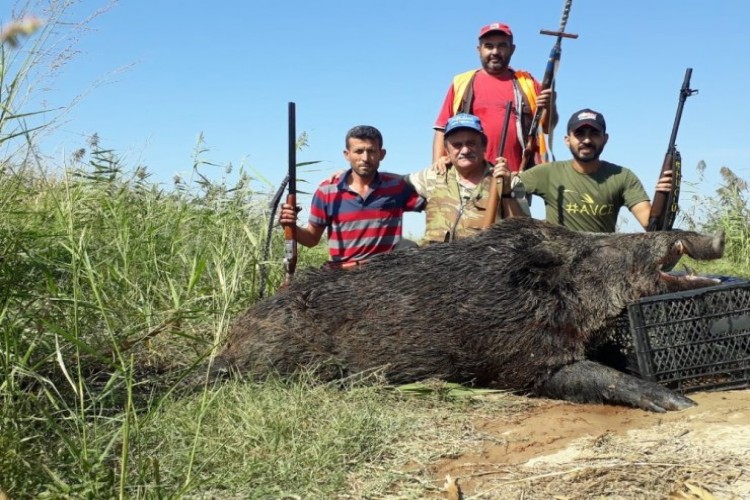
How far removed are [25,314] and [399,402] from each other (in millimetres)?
1763

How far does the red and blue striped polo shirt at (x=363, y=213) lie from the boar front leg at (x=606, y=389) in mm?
1803

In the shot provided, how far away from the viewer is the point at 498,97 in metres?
6.05

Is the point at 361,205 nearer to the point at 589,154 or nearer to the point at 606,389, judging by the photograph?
the point at 589,154

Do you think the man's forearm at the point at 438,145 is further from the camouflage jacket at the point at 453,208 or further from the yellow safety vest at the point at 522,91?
the camouflage jacket at the point at 453,208

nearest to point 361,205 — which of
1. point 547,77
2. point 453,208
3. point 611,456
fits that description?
point 453,208

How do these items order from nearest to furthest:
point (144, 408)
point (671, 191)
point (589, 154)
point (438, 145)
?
point (144, 408)
point (671, 191)
point (589, 154)
point (438, 145)

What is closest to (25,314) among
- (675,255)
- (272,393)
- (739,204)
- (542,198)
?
(272,393)

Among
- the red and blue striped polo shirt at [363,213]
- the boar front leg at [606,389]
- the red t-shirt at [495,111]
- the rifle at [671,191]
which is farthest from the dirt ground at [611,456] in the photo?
the red t-shirt at [495,111]

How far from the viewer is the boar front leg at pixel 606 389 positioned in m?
3.60

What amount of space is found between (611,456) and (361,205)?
2.96m

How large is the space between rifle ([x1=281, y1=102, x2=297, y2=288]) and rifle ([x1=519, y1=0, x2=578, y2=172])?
1942mm

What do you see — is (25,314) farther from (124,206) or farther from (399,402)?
(124,206)

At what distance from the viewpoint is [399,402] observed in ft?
12.3

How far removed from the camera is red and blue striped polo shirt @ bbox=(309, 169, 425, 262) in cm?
541
